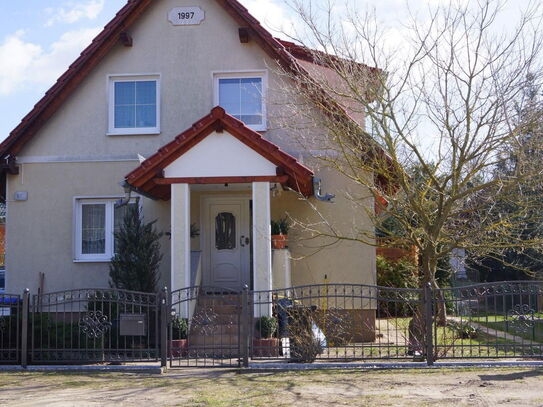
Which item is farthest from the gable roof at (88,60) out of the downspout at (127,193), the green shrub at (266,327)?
the green shrub at (266,327)

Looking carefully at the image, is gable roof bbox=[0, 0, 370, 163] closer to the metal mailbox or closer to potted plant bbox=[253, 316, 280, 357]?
potted plant bbox=[253, 316, 280, 357]

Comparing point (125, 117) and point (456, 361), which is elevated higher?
point (125, 117)

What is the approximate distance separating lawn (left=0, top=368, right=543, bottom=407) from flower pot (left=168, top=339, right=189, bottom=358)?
733 mm

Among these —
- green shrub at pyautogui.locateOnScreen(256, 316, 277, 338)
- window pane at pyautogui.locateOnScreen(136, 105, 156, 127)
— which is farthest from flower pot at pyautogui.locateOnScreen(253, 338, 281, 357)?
window pane at pyautogui.locateOnScreen(136, 105, 156, 127)

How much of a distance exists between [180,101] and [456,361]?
8563mm

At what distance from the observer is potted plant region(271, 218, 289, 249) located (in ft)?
47.1

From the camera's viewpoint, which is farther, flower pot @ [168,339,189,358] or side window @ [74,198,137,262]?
side window @ [74,198,137,262]

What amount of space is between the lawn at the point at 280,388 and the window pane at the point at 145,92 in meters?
7.32

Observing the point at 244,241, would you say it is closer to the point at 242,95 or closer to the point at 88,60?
the point at 242,95

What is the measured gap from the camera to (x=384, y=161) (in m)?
13.0

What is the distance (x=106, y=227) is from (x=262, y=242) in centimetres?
452

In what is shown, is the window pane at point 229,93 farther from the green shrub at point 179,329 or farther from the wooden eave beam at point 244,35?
the green shrub at point 179,329

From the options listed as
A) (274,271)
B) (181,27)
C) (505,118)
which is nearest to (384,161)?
(505,118)

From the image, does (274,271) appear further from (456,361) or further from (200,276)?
(456,361)
